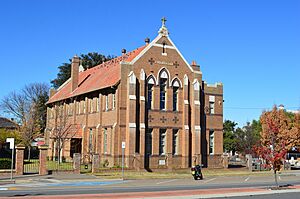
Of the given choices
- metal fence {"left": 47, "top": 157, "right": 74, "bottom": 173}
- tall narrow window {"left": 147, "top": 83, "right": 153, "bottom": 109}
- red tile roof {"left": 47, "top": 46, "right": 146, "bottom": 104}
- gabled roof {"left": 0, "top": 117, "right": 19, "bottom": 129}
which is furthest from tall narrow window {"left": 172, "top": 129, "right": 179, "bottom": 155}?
gabled roof {"left": 0, "top": 117, "right": 19, "bottom": 129}

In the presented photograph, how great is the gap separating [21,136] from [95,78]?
17.5 metres

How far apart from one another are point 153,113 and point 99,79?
356 inches

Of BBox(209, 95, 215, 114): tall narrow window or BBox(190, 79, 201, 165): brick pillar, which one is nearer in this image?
BBox(190, 79, 201, 165): brick pillar

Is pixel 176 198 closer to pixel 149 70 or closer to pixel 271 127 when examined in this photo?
pixel 271 127

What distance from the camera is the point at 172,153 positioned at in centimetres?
4234

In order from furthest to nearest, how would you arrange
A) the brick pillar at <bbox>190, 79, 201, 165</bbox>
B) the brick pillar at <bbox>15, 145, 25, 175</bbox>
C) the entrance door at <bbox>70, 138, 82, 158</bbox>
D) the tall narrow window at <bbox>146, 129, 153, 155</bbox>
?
the entrance door at <bbox>70, 138, 82, 158</bbox> → the brick pillar at <bbox>190, 79, 201, 165</bbox> → the tall narrow window at <bbox>146, 129, 153, 155</bbox> → the brick pillar at <bbox>15, 145, 25, 175</bbox>

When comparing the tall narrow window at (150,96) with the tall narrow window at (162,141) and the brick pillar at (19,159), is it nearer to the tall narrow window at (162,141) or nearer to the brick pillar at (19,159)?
the tall narrow window at (162,141)

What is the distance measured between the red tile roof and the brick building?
16cm

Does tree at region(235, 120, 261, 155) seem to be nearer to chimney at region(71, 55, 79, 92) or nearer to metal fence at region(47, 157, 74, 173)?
chimney at region(71, 55, 79, 92)

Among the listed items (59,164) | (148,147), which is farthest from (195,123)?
(59,164)

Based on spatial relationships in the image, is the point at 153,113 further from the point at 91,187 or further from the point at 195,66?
the point at 91,187

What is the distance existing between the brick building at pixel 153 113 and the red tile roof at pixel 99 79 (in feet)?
0.51

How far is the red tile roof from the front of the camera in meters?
43.1

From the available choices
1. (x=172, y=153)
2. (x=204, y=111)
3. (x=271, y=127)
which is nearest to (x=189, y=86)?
(x=204, y=111)
